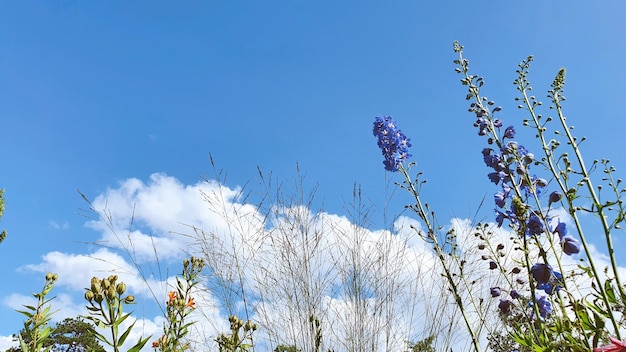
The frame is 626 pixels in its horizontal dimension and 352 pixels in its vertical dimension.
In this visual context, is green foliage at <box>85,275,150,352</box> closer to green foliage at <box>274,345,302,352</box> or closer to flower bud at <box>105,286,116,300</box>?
flower bud at <box>105,286,116,300</box>

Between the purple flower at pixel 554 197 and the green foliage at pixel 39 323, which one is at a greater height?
the purple flower at pixel 554 197

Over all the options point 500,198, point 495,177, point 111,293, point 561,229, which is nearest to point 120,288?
point 111,293

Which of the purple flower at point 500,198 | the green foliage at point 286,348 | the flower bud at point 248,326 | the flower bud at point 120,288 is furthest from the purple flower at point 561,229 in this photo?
the green foliage at point 286,348

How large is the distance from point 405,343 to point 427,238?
33.1 inches

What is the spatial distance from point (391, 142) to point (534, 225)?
1200 mm

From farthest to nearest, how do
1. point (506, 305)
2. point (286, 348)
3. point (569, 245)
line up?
point (286, 348), point (506, 305), point (569, 245)

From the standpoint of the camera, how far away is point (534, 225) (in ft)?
3.87

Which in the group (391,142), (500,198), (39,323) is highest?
(391,142)

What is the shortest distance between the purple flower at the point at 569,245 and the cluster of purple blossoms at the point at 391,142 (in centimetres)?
108

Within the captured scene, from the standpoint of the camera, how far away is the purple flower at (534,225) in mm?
1177

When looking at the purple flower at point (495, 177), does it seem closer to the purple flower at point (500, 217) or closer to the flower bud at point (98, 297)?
the purple flower at point (500, 217)

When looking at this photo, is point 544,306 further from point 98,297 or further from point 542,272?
point 98,297

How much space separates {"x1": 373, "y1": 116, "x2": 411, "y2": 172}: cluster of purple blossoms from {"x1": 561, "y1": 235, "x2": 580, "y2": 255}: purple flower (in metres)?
1.08

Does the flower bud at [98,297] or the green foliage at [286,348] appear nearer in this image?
the flower bud at [98,297]
